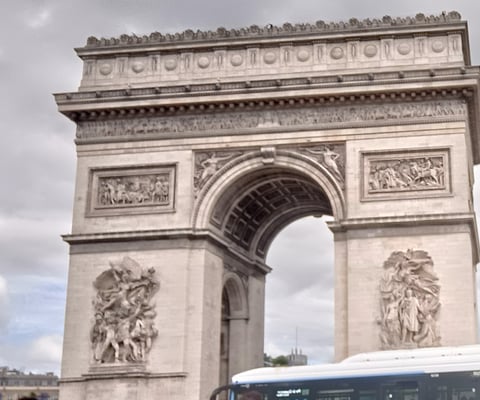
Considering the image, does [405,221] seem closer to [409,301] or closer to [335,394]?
[409,301]

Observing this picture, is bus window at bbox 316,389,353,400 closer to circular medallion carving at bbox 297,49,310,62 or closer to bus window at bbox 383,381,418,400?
bus window at bbox 383,381,418,400

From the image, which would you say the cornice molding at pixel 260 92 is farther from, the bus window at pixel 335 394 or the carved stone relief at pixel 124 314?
the bus window at pixel 335 394

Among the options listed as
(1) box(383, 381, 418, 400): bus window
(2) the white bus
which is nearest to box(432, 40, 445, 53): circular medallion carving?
(2) the white bus

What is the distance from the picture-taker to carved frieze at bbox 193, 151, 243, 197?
33.5 metres

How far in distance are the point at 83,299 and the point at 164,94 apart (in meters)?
7.74

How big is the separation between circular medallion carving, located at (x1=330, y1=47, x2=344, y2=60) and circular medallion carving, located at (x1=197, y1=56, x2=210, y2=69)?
177 inches

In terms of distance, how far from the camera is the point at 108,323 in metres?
32.7

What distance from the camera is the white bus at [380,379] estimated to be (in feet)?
64.0

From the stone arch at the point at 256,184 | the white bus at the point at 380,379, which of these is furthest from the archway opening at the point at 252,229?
the white bus at the point at 380,379

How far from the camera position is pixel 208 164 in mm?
33688

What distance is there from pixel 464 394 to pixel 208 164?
16346 mm

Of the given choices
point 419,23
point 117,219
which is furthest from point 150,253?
point 419,23

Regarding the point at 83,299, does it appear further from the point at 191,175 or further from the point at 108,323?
the point at 191,175

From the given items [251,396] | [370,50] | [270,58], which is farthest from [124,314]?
[251,396]
